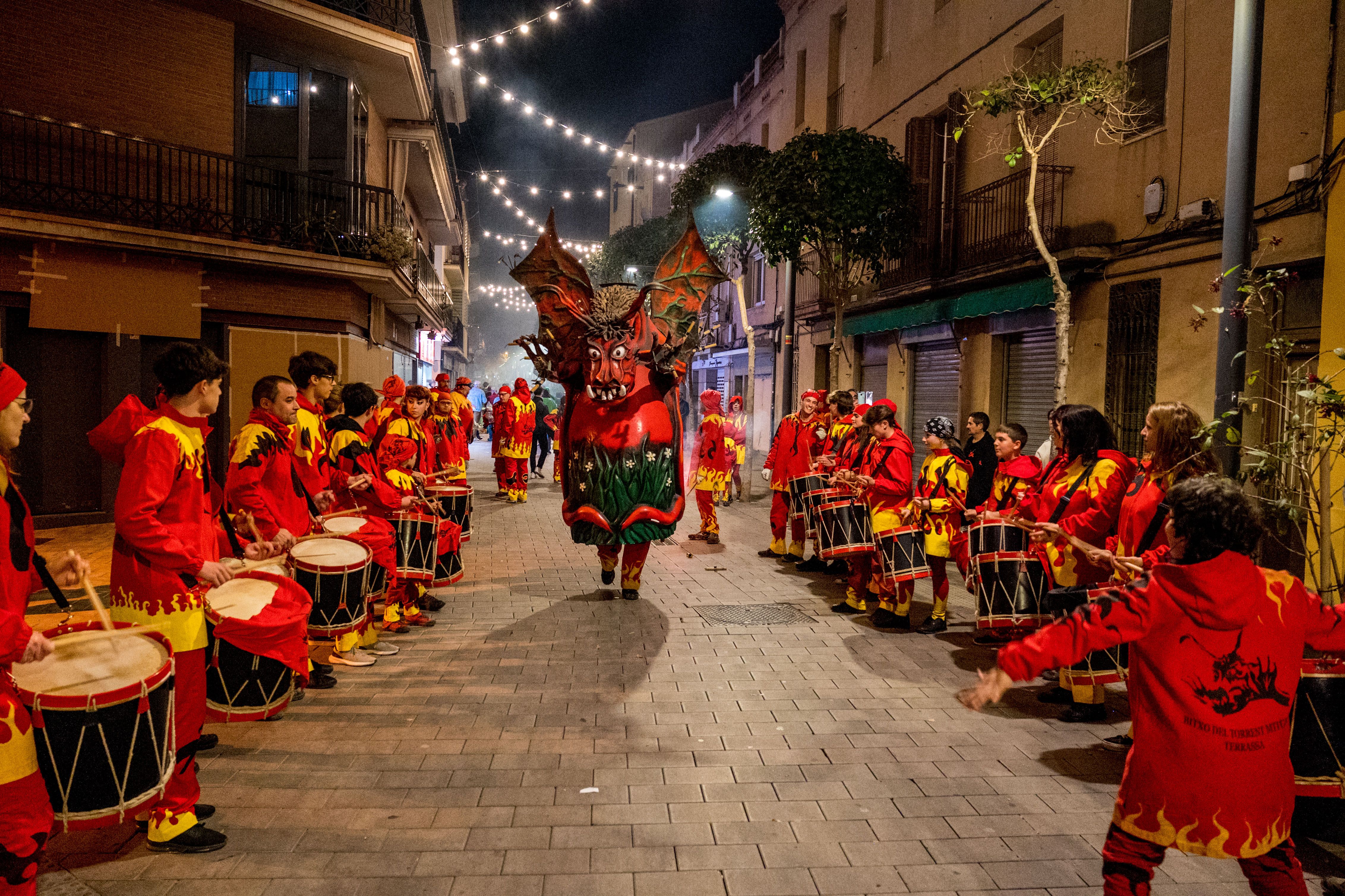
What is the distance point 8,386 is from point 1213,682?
4.20 meters

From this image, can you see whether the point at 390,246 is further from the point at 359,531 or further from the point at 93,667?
the point at 93,667

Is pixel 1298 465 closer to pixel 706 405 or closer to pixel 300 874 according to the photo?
pixel 300 874

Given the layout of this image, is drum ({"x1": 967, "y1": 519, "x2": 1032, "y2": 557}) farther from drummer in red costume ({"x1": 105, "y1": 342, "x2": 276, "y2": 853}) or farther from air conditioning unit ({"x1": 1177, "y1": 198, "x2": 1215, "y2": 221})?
air conditioning unit ({"x1": 1177, "y1": 198, "x2": 1215, "y2": 221})

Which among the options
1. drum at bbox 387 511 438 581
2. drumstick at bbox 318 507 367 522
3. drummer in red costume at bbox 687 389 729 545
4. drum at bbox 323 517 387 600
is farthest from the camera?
drummer in red costume at bbox 687 389 729 545

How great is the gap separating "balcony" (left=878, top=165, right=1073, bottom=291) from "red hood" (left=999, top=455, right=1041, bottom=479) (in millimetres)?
6466

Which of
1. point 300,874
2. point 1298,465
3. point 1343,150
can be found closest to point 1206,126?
point 1343,150

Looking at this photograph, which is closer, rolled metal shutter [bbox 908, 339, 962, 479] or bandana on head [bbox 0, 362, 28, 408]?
bandana on head [bbox 0, 362, 28, 408]

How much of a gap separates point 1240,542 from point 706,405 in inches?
398

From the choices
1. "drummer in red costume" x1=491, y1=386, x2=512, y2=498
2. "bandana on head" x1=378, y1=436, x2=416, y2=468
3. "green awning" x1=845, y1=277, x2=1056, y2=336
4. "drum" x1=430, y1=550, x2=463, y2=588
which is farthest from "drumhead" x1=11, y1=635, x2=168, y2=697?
"drummer in red costume" x1=491, y1=386, x2=512, y2=498

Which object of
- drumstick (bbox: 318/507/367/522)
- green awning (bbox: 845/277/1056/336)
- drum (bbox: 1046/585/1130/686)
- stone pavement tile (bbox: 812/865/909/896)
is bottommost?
stone pavement tile (bbox: 812/865/909/896)

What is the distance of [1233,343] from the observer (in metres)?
5.66

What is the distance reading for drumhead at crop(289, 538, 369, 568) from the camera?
16.9 ft

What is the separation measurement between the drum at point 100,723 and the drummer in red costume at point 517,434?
39.6ft

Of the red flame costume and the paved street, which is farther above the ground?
the red flame costume
